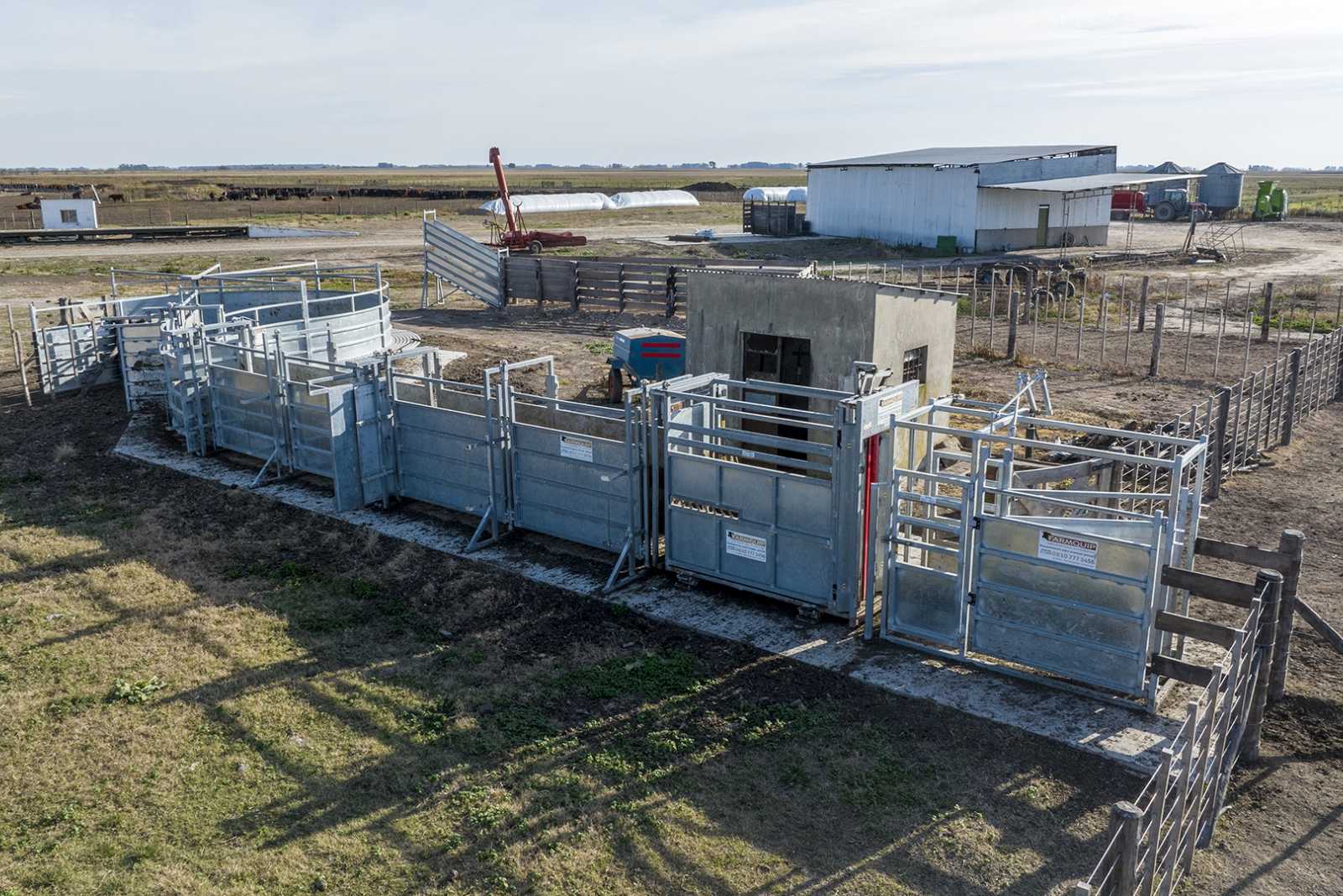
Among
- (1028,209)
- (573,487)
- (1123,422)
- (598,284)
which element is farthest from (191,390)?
(1028,209)

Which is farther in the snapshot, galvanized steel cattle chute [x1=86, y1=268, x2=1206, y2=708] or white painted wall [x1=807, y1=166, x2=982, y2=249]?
white painted wall [x1=807, y1=166, x2=982, y2=249]

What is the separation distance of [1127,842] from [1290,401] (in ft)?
46.7

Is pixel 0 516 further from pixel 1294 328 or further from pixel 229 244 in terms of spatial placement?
pixel 229 244

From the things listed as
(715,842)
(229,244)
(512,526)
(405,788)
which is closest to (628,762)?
(715,842)

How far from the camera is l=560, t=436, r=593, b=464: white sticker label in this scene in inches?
483

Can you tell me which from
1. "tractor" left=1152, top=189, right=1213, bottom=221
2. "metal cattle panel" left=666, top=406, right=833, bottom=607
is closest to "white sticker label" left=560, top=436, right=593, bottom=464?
"metal cattle panel" left=666, top=406, right=833, bottom=607

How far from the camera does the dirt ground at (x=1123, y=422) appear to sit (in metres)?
7.27

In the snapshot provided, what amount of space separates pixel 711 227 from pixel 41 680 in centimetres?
6249

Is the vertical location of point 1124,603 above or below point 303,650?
above

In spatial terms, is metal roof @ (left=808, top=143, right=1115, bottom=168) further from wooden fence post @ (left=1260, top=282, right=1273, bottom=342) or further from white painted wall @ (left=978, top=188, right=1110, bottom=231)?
wooden fence post @ (left=1260, top=282, right=1273, bottom=342)

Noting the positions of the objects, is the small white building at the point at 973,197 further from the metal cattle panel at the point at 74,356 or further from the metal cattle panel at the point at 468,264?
the metal cattle panel at the point at 74,356

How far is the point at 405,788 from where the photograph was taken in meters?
7.90

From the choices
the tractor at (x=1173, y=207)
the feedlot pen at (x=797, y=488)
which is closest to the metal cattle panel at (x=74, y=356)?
the feedlot pen at (x=797, y=488)

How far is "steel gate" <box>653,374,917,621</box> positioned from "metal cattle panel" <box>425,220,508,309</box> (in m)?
23.3
